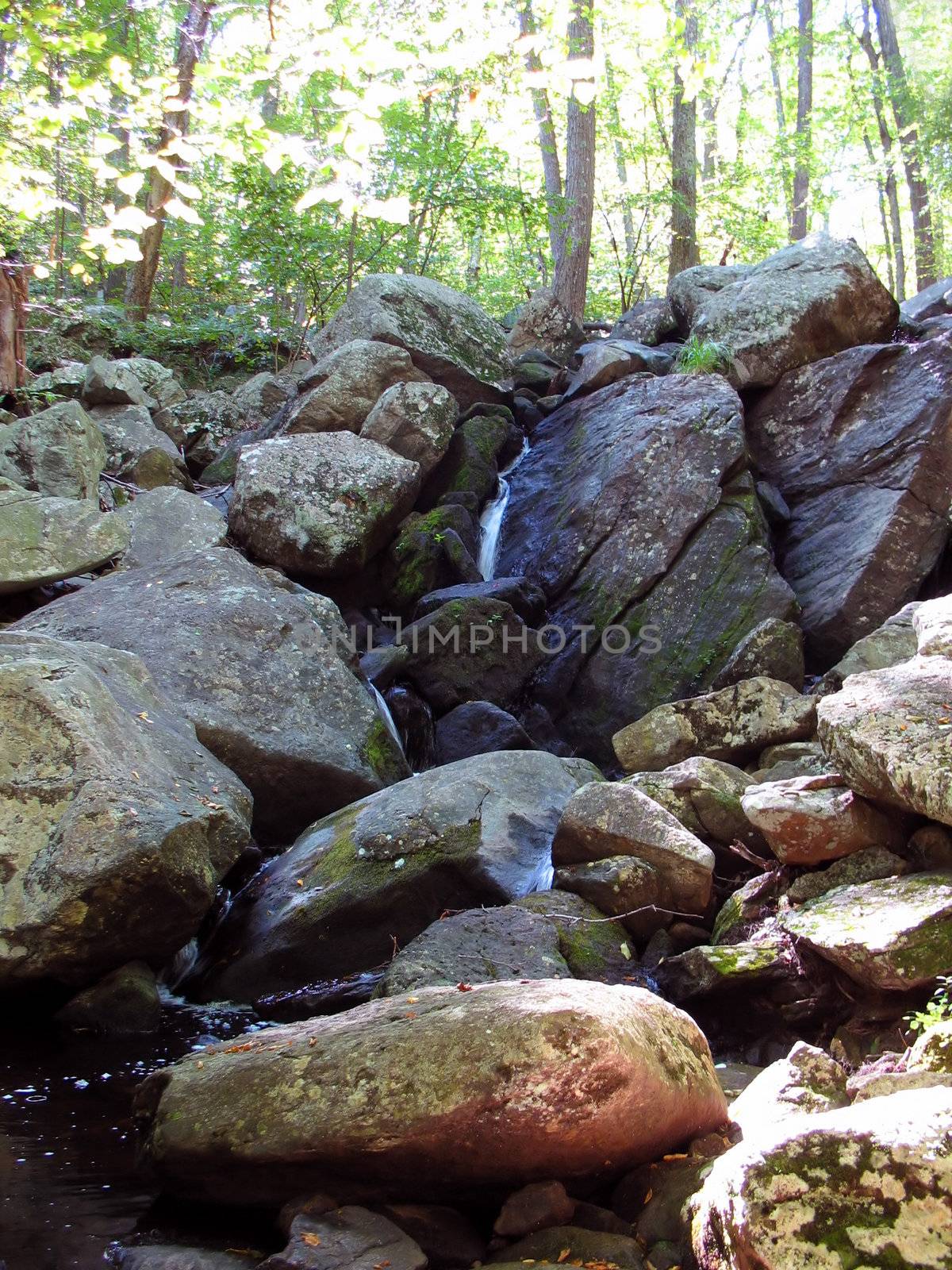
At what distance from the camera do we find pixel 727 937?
554 cm

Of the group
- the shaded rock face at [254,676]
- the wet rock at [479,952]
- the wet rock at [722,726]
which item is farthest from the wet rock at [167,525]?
the wet rock at [479,952]

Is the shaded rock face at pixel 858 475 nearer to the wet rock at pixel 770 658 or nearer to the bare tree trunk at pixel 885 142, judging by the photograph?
the wet rock at pixel 770 658

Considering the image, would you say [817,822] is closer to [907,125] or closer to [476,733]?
[476,733]

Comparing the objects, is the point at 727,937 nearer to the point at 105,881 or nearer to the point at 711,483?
the point at 105,881

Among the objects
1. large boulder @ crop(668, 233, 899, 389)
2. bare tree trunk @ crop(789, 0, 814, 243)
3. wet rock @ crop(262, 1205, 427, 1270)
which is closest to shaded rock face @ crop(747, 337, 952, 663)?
large boulder @ crop(668, 233, 899, 389)

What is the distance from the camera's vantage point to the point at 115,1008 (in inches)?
208

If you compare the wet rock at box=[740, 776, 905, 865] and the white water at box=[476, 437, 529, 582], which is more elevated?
the white water at box=[476, 437, 529, 582]

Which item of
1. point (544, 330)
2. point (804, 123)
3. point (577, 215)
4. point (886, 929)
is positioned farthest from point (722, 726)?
point (804, 123)

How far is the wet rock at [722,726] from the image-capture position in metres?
7.33

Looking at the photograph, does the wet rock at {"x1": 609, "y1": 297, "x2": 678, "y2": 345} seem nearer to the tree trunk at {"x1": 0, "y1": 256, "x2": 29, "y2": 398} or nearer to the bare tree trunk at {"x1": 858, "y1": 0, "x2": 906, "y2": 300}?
the bare tree trunk at {"x1": 858, "y1": 0, "x2": 906, "y2": 300}

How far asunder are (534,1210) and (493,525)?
8.96 meters

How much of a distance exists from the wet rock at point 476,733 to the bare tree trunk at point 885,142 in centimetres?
1674

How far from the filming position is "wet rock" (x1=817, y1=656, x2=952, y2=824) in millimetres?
4758

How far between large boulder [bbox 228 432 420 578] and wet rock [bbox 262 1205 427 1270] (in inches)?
296
